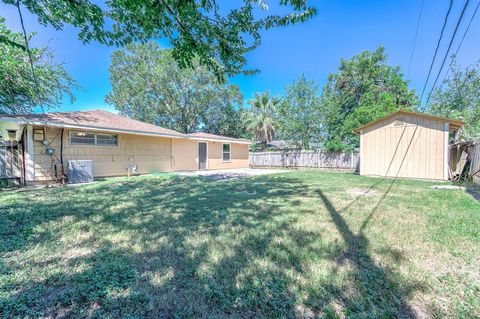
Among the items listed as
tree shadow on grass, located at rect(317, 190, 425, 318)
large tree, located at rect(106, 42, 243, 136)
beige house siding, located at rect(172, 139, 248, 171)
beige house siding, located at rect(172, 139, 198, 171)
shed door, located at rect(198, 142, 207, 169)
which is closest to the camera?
tree shadow on grass, located at rect(317, 190, 425, 318)

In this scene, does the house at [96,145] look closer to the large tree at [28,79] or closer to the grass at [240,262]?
the large tree at [28,79]

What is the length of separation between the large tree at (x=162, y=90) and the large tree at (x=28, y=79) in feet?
30.6

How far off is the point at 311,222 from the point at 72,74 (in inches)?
535

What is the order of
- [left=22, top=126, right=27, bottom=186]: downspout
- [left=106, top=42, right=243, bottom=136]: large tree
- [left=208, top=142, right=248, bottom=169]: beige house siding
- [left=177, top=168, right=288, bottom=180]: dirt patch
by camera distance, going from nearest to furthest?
[left=22, top=126, right=27, bottom=186]: downspout, [left=177, top=168, right=288, bottom=180]: dirt patch, [left=208, top=142, right=248, bottom=169]: beige house siding, [left=106, top=42, right=243, bottom=136]: large tree

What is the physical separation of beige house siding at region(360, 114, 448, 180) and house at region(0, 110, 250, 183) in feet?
29.2

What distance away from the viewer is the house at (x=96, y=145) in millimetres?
7484

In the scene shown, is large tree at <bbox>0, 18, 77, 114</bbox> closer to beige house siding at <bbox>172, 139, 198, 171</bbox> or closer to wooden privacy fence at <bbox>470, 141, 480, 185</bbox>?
beige house siding at <bbox>172, 139, 198, 171</bbox>

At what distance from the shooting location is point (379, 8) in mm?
6883

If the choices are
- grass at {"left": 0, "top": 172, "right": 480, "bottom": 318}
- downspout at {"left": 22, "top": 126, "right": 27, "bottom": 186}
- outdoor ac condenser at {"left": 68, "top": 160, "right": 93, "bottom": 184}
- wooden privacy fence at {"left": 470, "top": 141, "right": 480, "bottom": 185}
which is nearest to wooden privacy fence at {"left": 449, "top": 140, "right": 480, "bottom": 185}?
wooden privacy fence at {"left": 470, "top": 141, "right": 480, "bottom": 185}

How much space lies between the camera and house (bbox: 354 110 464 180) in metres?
8.40

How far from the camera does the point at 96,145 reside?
30.3 ft

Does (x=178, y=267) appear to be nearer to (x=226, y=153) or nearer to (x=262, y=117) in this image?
(x=226, y=153)

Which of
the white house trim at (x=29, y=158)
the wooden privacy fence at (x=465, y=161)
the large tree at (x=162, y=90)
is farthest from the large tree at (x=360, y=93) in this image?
the white house trim at (x=29, y=158)

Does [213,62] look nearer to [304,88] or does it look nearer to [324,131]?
[304,88]
